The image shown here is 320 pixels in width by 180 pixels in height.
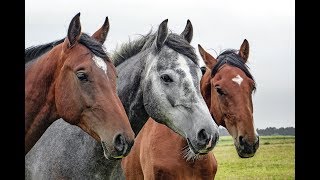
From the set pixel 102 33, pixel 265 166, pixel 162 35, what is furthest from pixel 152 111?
pixel 265 166

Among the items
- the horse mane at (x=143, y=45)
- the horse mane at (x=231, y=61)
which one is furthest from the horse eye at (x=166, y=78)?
the horse mane at (x=231, y=61)

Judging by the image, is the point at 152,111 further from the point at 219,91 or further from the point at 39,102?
the point at 219,91

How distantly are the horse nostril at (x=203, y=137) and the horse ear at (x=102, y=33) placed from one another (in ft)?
4.11

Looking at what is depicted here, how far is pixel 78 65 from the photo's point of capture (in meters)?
4.12

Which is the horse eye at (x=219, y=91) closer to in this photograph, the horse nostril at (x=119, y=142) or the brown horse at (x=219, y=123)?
the brown horse at (x=219, y=123)

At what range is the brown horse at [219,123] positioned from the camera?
577cm

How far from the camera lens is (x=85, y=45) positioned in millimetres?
4281

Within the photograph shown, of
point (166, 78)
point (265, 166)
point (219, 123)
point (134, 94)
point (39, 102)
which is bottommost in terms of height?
point (265, 166)

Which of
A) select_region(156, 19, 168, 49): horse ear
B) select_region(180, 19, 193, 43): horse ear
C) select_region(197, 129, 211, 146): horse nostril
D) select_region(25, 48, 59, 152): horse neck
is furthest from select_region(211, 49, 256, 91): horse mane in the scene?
select_region(25, 48, 59, 152): horse neck

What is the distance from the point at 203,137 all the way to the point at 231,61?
6.87 feet
